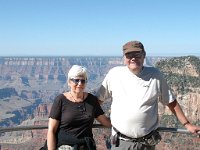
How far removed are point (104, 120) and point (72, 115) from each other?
0.75 m

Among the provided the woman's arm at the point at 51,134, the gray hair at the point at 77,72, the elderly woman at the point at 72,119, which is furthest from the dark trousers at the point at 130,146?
the gray hair at the point at 77,72

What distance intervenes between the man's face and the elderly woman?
2.30 ft

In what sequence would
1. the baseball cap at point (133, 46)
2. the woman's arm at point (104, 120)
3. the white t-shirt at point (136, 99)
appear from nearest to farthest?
1. the baseball cap at point (133, 46)
2. the white t-shirt at point (136, 99)
3. the woman's arm at point (104, 120)

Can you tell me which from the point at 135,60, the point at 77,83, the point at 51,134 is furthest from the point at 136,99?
the point at 51,134

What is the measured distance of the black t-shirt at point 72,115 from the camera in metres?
4.80

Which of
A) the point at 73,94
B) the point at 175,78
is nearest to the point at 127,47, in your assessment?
the point at 73,94

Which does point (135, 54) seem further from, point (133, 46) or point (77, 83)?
point (77, 83)

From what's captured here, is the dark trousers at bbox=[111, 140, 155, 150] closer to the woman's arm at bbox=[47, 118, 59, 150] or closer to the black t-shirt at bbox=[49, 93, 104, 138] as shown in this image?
the black t-shirt at bbox=[49, 93, 104, 138]

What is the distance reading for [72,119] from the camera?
15.8 feet

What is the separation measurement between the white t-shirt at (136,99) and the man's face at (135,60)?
133 millimetres

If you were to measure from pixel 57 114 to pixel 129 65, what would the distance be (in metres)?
1.28

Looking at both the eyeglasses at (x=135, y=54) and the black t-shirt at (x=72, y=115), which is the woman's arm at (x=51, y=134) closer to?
the black t-shirt at (x=72, y=115)

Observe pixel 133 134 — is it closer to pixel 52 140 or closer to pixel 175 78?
pixel 52 140

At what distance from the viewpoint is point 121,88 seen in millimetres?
5188
